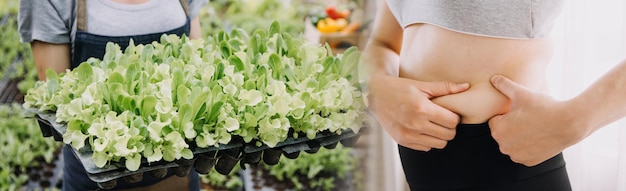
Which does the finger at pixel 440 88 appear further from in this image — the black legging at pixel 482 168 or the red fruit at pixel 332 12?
the red fruit at pixel 332 12

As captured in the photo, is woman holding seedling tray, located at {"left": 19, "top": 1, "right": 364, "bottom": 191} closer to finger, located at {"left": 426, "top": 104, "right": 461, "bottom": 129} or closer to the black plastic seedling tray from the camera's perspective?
the black plastic seedling tray

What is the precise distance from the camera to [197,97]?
0.85 meters

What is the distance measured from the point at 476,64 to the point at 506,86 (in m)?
0.05

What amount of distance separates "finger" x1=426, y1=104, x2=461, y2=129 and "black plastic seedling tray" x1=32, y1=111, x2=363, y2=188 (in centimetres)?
13

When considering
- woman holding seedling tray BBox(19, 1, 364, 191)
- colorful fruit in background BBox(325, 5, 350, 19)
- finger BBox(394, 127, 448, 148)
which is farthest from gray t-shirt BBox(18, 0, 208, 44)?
colorful fruit in background BBox(325, 5, 350, 19)

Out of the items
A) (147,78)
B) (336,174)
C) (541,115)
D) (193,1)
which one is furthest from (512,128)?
(336,174)

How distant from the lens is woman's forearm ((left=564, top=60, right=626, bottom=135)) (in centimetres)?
76

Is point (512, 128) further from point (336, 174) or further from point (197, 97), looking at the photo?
point (336, 174)

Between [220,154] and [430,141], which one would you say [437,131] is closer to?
[430,141]

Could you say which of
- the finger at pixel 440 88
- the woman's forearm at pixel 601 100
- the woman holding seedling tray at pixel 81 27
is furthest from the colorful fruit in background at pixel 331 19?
the woman's forearm at pixel 601 100

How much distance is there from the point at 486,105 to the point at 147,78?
0.50 m

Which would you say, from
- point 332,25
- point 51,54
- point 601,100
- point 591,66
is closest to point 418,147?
point 601,100

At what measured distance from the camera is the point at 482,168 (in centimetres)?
90

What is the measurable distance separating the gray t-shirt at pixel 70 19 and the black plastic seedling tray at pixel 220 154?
265mm
